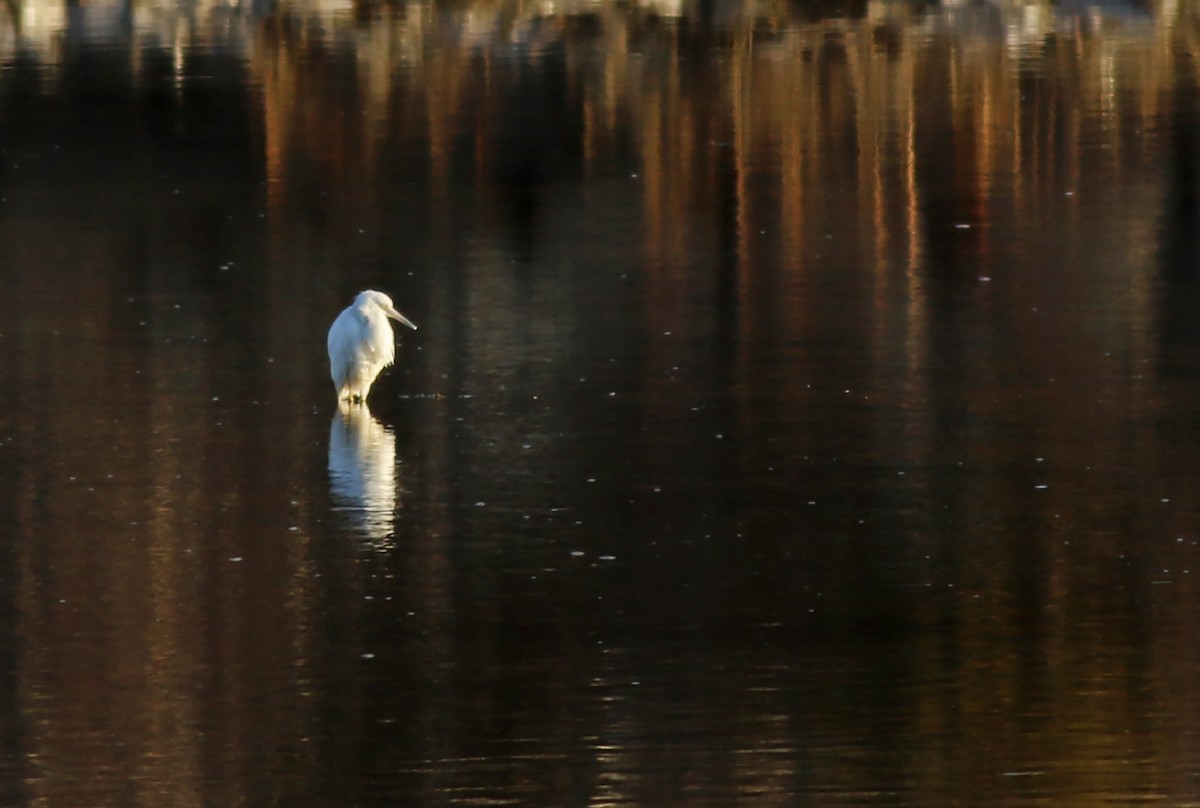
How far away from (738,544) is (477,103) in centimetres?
1585

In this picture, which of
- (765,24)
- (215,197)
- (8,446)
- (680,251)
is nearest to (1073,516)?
(8,446)

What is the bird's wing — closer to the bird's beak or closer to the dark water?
the dark water

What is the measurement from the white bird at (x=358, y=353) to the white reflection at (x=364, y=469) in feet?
0.30

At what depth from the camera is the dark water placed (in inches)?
302

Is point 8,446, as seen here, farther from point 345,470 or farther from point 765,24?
point 765,24

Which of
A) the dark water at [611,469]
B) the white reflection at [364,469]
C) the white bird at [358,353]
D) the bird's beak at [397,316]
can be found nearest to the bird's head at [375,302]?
the bird's beak at [397,316]

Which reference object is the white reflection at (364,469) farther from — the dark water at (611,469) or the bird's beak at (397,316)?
the bird's beak at (397,316)

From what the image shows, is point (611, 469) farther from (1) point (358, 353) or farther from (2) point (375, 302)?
(2) point (375, 302)

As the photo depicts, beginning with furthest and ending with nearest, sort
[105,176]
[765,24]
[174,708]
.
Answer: [765,24] < [105,176] < [174,708]

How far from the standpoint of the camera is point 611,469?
35.8 feet

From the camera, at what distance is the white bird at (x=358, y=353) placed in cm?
1246

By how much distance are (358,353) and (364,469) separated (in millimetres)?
1375

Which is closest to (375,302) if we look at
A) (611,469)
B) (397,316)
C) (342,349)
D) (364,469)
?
(397,316)

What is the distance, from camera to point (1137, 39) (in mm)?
30516
